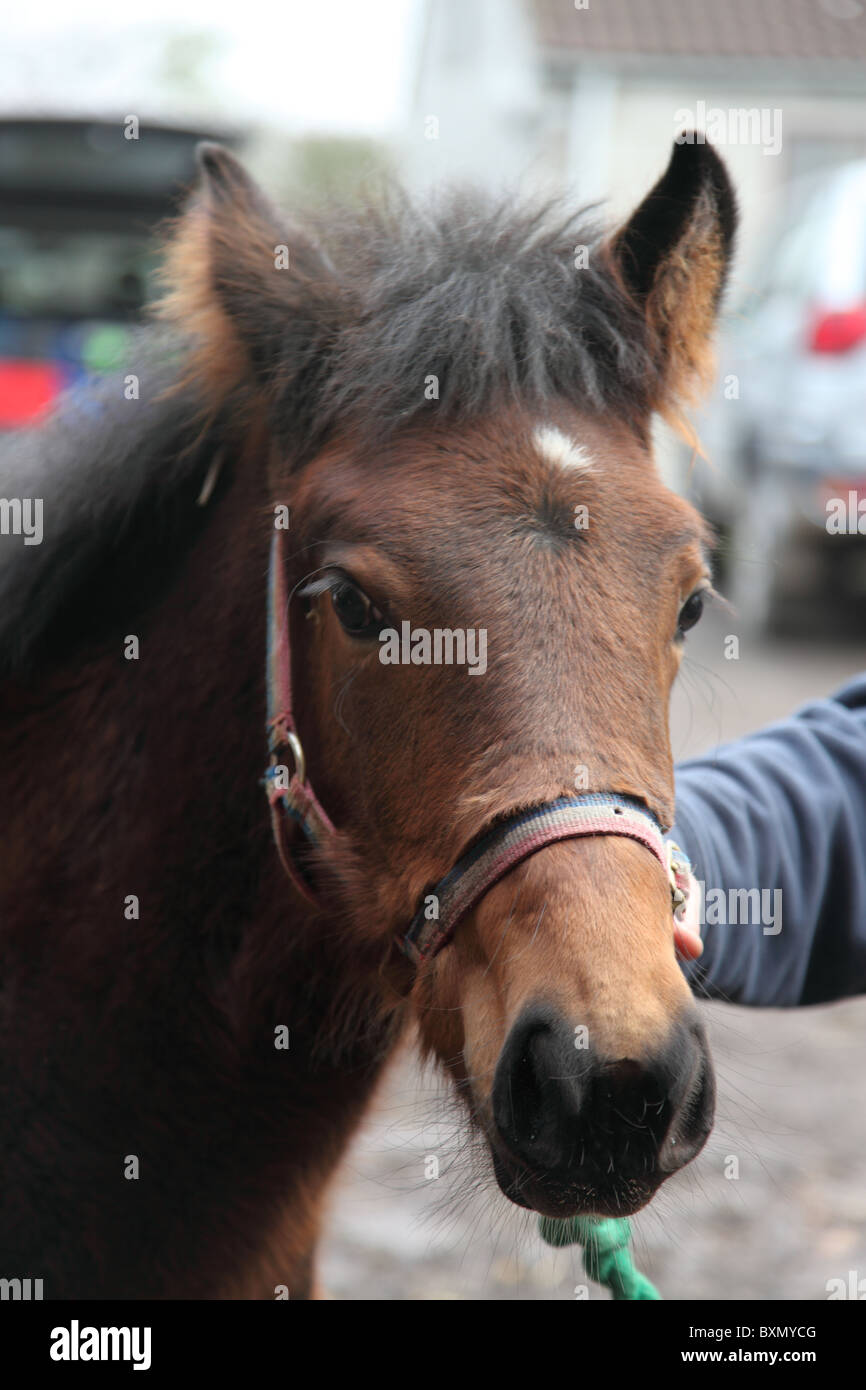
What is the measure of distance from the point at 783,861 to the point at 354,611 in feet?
3.76

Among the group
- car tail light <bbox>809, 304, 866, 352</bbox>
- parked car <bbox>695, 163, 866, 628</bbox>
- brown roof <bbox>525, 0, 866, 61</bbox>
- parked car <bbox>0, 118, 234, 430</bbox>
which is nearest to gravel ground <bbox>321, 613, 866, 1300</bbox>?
parked car <bbox>695, 163, 866, 628</bbox>

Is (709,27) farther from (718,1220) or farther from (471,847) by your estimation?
(471,847)

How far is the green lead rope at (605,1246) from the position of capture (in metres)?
2.00

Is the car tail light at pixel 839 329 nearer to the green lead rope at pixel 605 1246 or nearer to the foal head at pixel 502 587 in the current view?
the foal head at pixel 502 587

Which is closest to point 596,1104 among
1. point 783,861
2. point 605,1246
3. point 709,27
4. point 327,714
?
point 605,1246

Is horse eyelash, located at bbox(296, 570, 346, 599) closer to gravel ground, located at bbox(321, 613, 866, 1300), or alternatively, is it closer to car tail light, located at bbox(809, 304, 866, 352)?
gravel ground, located at bbox(321, 613, 866, 1300)

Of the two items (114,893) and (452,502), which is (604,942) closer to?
(452,502)

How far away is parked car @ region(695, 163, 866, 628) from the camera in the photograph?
885cm

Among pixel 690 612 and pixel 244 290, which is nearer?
pixel 690 612

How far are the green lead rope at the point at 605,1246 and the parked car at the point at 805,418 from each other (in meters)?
6.55

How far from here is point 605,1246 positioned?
2080mm

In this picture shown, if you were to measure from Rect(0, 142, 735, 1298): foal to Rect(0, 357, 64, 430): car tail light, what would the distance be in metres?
6.11
